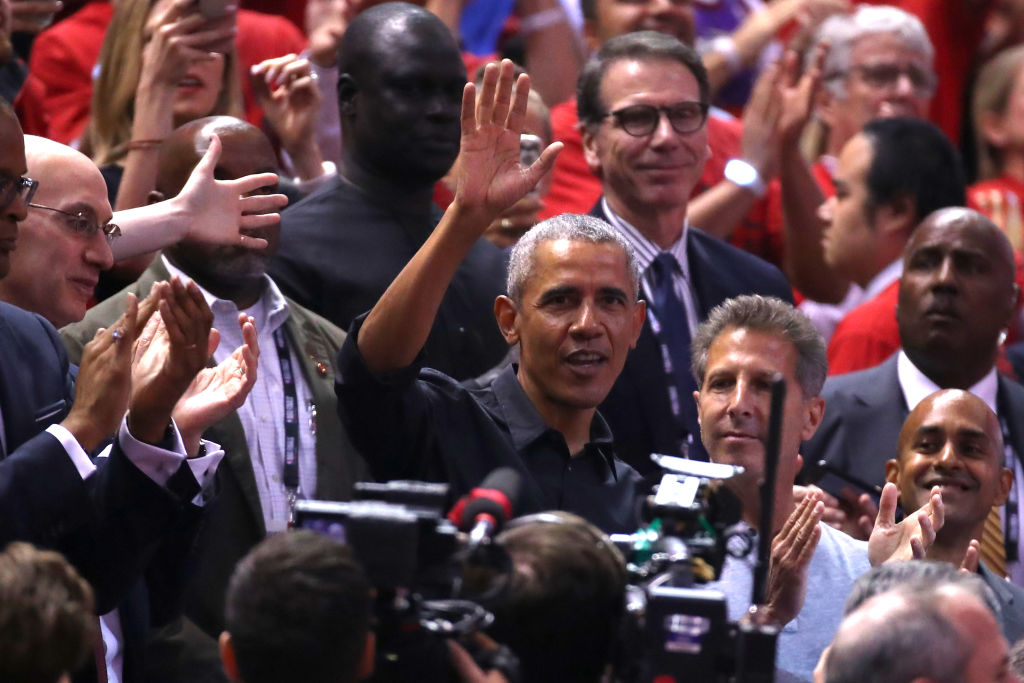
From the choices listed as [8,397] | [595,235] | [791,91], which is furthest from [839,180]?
[8,397]

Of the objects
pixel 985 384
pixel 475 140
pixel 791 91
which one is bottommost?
pixel 985 384

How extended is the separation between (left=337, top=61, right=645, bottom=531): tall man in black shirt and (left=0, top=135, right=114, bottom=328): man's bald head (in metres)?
0.70

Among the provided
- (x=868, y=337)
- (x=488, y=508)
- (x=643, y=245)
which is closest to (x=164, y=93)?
(x=643, y=245)

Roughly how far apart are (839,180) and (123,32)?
269cm

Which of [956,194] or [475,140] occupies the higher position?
[475,140]

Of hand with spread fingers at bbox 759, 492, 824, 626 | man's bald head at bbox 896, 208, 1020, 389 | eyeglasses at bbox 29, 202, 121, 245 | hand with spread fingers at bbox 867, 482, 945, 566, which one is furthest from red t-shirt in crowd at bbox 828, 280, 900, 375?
eyeglasses at bbox 29, 202, 121, 245

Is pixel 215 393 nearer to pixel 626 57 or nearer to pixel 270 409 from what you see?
pixel 270 409

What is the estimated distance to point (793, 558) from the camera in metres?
4.16

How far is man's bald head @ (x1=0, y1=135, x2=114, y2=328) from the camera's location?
4.27 metres

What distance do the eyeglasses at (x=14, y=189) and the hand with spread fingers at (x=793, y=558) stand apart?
1.80m

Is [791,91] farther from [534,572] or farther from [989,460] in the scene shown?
[534,572]

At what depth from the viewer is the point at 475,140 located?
4.14 m

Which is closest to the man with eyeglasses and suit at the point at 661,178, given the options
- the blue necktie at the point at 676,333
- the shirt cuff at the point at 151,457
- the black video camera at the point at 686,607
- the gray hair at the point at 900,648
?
the blue necktie at the point at 676,333

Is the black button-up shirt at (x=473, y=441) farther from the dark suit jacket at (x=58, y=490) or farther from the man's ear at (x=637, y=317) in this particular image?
the dark suit jacket at (x=58, y=490)
